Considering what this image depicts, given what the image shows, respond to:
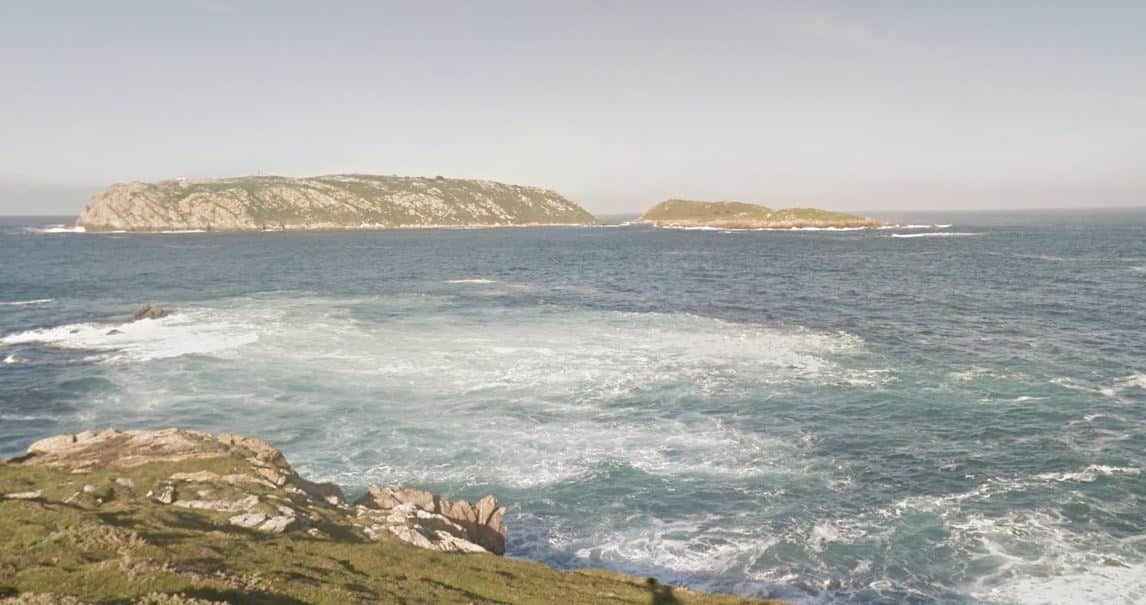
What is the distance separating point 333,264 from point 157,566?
154 meters

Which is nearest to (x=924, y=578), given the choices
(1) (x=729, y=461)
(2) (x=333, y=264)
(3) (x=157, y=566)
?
(1) (x=729, y=461)

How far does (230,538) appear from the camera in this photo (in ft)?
66.6

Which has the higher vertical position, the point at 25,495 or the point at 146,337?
the point at 25,495

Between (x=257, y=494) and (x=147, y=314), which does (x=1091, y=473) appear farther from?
(x=147, y=314)

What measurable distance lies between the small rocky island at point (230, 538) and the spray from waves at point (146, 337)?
3469 cm

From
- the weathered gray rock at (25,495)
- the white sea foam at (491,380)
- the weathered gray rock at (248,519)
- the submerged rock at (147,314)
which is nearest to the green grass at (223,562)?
the weathered gray rock at (25,495)

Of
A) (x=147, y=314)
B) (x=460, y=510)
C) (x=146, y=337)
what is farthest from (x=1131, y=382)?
(x=147, y=314)

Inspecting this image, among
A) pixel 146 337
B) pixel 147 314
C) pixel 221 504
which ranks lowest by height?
pixel 146 337

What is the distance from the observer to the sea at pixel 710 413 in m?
27.5

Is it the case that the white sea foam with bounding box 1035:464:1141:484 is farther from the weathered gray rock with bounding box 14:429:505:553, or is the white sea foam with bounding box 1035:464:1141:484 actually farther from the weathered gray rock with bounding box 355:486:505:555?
the weathered gray rock with bounding box 14:429:505:553

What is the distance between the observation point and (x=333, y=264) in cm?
16175

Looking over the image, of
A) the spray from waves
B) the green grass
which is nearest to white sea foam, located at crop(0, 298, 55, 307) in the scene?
the spray from waves

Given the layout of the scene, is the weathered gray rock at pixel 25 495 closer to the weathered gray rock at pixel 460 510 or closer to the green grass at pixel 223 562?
the green grass at pixel 223 562

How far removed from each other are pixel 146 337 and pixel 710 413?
59.2 metres
